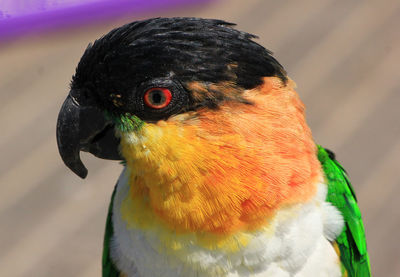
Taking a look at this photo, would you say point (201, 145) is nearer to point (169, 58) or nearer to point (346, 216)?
point (169, 58)

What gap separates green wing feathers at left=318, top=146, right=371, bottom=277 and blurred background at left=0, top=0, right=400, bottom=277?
141 centimetres

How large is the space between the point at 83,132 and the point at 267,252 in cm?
65

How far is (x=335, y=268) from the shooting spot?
1.92 metres

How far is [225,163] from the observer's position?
5.37 feet

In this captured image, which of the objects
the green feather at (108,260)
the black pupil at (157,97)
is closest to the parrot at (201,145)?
the black pupil at (157,97)

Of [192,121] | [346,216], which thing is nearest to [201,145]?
[192,121]

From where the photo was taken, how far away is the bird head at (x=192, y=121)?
1579mm

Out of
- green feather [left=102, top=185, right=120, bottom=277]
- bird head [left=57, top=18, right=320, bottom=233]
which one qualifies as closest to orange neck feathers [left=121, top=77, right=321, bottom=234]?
bird head [left=57, top=18, right=320, bottom=233]

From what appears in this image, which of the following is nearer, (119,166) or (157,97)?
(157,97)

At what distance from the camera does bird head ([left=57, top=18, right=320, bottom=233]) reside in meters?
1.58

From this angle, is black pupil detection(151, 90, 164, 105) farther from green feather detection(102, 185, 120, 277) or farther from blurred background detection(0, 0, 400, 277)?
blurred background detection(0, 0, 400, 277)

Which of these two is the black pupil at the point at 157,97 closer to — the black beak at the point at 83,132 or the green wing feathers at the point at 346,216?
the black beak at the point at 83,132

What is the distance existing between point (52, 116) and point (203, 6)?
1440 mm

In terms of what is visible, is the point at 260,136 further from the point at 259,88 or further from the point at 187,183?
the point at 187,183
